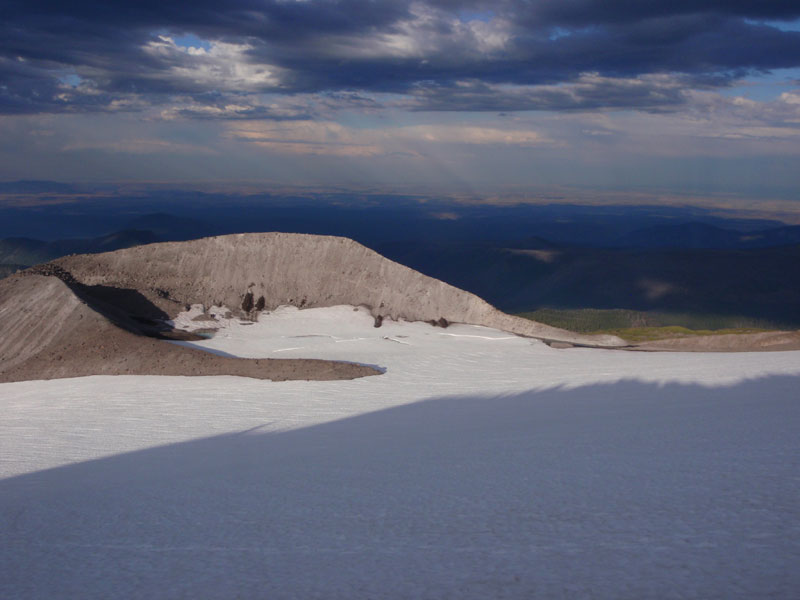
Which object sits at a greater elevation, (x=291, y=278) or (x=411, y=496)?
(x=291, y=278)

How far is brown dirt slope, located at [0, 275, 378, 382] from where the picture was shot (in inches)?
550

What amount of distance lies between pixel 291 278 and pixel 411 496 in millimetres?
16254

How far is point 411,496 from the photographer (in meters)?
4.86

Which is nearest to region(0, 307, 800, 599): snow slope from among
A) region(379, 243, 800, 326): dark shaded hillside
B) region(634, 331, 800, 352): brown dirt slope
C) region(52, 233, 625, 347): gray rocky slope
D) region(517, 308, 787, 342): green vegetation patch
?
region(52, 233, 625, 347): gray rocky slope

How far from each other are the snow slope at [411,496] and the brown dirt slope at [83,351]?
246 cm

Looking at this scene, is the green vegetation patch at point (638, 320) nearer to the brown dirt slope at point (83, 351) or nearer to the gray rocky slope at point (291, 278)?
the gray rocky slope at point (291, 278)

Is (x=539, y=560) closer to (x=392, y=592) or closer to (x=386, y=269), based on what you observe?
(x=392, y=592)

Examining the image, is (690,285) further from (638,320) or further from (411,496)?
(411,496)

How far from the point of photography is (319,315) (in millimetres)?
19375

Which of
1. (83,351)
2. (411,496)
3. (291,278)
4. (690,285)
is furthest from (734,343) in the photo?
(690,285)

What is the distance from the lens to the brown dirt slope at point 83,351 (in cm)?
1396

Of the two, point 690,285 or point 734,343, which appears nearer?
point 734,343

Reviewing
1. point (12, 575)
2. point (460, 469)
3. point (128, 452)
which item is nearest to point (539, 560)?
point (460, 469)

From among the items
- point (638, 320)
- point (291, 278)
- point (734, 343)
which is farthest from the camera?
point (638, 320)
